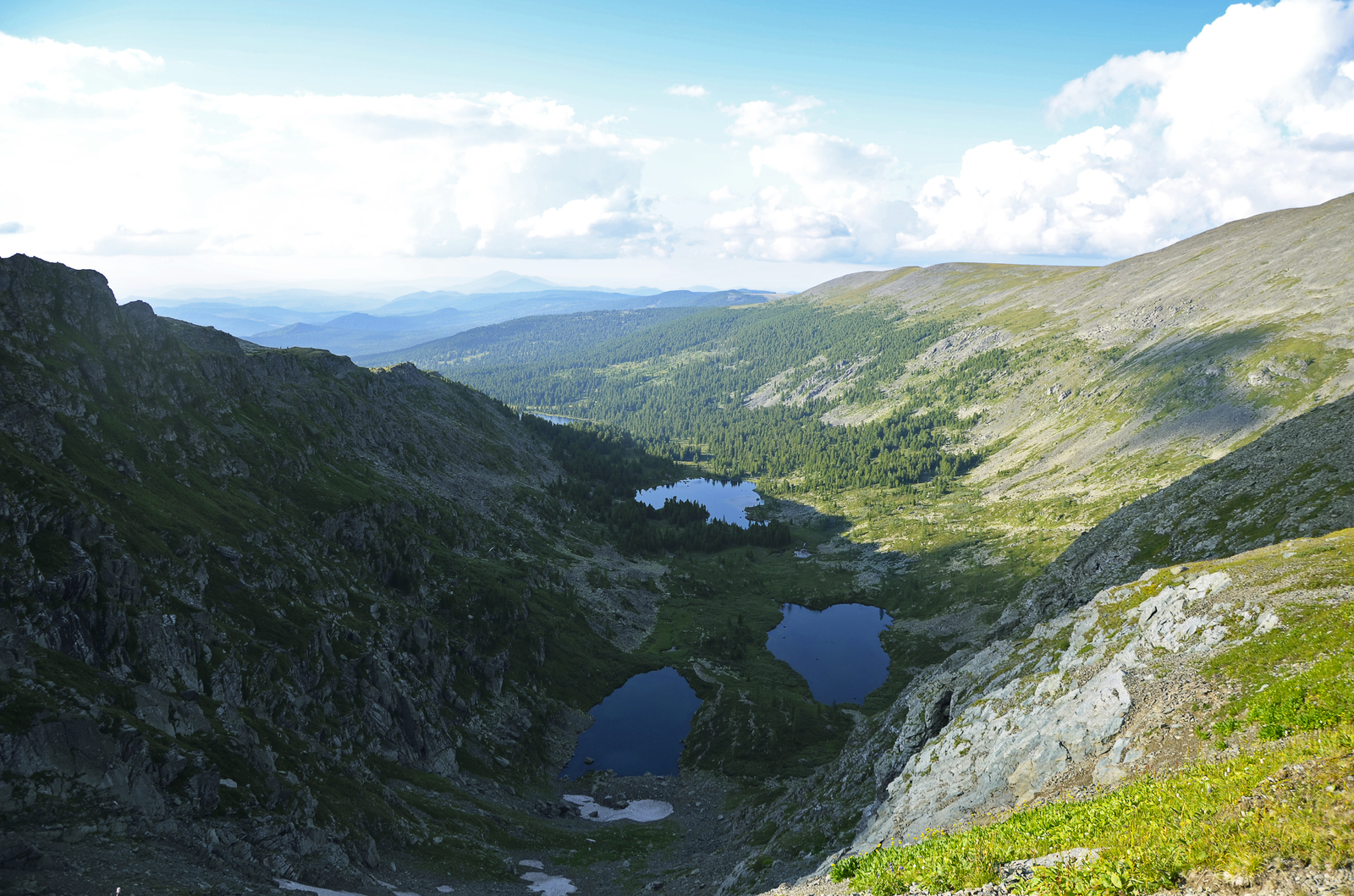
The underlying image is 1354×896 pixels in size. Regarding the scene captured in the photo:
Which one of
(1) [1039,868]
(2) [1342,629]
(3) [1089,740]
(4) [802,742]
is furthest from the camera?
(4) [802,742]

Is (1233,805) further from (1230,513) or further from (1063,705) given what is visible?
(1230,513)

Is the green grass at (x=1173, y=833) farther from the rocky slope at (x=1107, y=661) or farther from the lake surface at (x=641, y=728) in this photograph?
the lake surface at (x=641, y=728)

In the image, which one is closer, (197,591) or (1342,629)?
(1342,629)

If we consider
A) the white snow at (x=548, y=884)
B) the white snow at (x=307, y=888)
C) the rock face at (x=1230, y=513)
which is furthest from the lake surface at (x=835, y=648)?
the white snow at (x=307, y=888)

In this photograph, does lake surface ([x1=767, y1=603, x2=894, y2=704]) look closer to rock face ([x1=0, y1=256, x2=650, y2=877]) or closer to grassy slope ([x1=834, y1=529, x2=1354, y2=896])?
rock face ([x1=0, y1=256, x2=650, y2=877])

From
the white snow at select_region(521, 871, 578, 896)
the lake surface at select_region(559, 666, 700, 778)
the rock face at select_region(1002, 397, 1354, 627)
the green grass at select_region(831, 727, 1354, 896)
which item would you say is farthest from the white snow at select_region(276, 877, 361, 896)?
the rock face at select_region(1002, 397, 1354, 627)

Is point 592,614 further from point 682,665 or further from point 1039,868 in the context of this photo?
point 1039,868

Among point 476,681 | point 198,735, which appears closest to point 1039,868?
point 198,735

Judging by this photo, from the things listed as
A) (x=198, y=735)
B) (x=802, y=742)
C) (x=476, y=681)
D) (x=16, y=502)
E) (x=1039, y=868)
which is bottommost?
(x=802, y=742)
